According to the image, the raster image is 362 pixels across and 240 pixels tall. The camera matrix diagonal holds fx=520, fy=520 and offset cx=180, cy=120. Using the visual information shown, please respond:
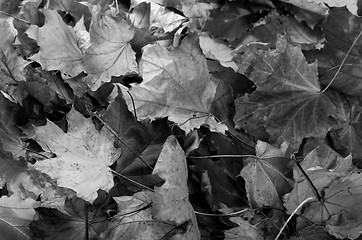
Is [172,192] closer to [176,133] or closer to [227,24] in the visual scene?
[176,133]

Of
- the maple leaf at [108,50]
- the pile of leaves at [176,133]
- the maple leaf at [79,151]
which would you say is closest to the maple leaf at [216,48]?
the pile of leaves at [176,133]

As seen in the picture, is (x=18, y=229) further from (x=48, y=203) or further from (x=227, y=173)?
(x=227, y=173)

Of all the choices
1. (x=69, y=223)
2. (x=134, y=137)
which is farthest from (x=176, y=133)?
(x=69, y=223)

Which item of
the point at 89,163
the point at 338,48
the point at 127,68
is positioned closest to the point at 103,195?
the point at 89,163

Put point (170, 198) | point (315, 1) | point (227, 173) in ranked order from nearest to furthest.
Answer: point (170, 198) < point (227, 173) < point (315, 1)

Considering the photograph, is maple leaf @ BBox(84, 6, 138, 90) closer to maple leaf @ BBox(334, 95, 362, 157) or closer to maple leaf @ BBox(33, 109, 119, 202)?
maple leaf @ BBox(33, 109, 119, 202)

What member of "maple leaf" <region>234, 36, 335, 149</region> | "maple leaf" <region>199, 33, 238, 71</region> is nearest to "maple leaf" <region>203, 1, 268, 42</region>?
"maple leaf" <region>199, 33, 238, 71</region>
